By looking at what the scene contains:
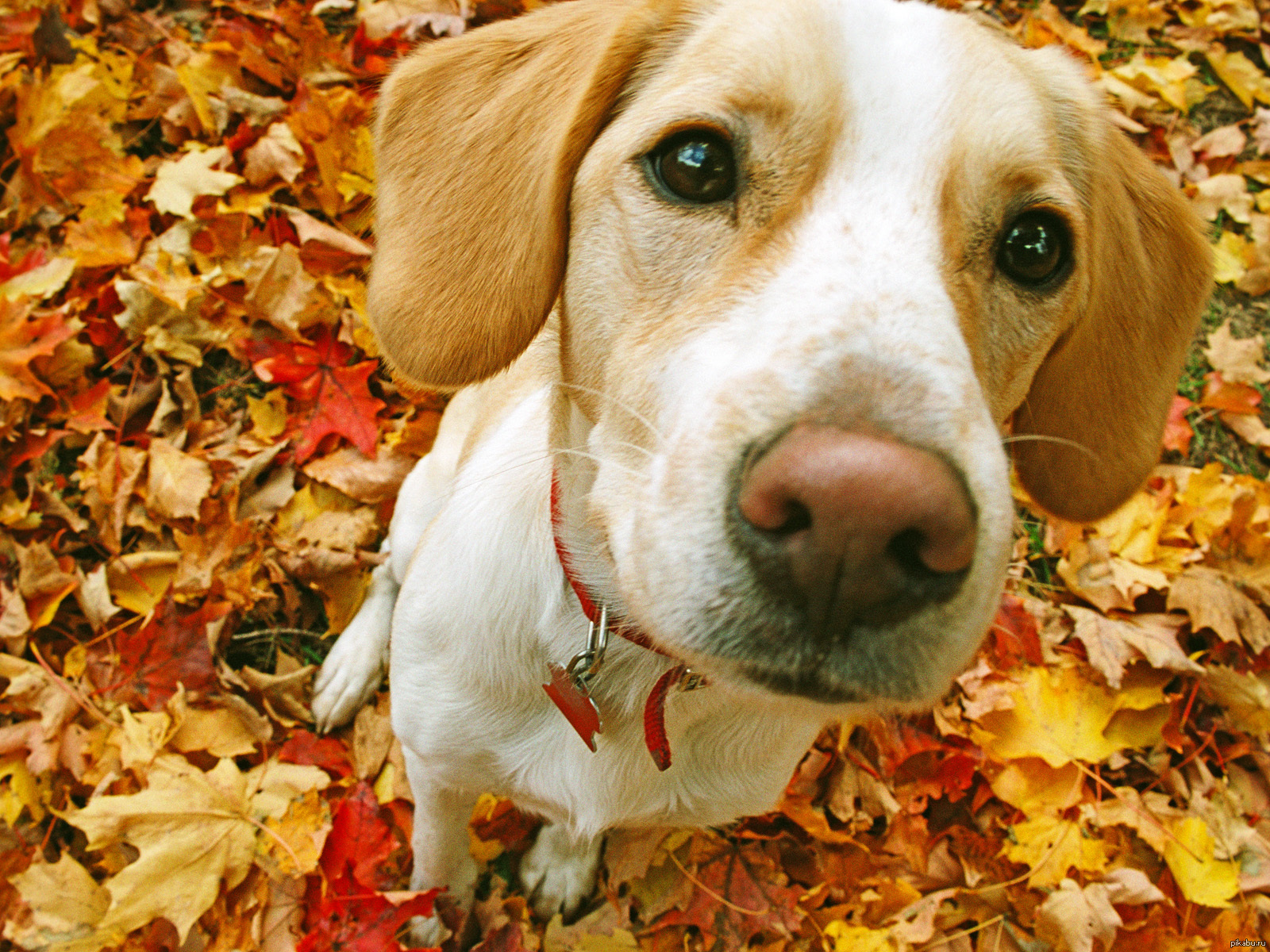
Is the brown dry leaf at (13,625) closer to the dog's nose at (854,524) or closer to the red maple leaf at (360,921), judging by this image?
the red maple leaf at (360,921)

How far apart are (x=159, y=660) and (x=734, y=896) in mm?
2057

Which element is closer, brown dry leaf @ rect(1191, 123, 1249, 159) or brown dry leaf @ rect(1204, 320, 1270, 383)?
A: brown dry leaf @ rect(1204, 320, 1270, 383)

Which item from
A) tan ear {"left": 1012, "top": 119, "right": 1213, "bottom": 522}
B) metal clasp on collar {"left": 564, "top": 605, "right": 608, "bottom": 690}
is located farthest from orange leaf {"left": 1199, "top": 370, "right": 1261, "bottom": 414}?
metal clasp on collar {"left": 564, "top": 605, "right": 608, "bottom": 690}

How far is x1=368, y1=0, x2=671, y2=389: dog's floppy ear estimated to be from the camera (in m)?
1.59

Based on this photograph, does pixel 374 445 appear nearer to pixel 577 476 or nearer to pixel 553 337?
pixel 553 337

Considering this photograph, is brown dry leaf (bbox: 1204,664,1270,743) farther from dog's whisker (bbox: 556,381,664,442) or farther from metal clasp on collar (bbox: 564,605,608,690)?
dog's whisker (bbox: 556,381,664,442)

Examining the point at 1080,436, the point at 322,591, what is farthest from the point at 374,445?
the point at 1080,436

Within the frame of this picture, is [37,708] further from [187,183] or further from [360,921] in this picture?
[187,183]

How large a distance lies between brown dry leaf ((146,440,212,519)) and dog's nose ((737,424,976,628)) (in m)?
2.57

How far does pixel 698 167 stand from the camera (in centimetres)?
147

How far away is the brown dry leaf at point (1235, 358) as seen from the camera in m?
3.93

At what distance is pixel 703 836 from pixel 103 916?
177 cm

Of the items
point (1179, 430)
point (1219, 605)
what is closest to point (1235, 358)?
point (1179, 430)

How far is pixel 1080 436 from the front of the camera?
2074 mm
